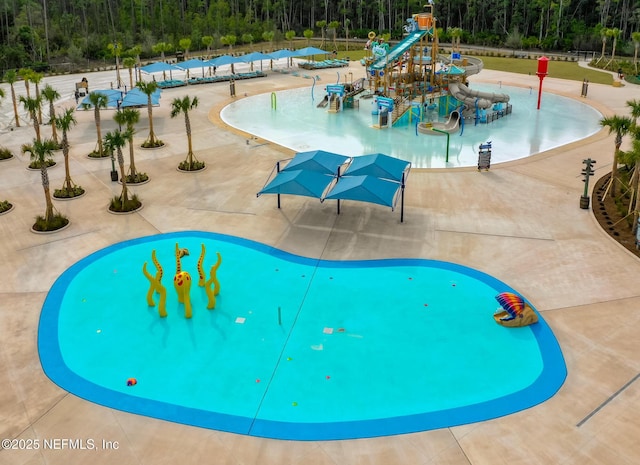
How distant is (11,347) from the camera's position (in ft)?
56.0

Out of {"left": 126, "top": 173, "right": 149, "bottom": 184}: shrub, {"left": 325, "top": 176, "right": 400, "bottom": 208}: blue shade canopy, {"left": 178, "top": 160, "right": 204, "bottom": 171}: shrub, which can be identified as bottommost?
{"left": 126, "top": 173, "right": 149, "bottom": 184}: shrub

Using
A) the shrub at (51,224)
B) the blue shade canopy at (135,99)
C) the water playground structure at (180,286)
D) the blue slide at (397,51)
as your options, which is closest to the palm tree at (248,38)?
the blue slide at (397,51)

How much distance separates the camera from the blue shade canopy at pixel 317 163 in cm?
2630

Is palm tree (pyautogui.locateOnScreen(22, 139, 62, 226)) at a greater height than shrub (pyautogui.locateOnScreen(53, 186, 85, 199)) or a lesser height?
greater

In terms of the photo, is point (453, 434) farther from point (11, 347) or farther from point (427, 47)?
point (427, 47)

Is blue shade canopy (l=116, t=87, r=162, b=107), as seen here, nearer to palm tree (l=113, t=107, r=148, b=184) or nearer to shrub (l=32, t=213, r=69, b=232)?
palm tree (l=113, t=107, r=148, b=184)

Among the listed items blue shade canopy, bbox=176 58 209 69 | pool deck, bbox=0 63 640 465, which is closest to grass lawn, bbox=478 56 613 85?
pool deck, bbox=0 63 640 465

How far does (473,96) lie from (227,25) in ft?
199

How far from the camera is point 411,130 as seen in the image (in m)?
40.8

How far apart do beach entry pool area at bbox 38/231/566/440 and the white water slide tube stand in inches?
973

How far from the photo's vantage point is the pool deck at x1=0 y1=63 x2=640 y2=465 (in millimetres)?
13352

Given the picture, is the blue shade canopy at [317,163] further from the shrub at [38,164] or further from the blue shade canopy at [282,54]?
the blue shade canopy at [282,54]

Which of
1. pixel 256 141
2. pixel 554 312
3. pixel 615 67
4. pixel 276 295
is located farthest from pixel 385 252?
pixel 615 67

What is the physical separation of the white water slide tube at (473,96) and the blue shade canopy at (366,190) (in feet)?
69.5
